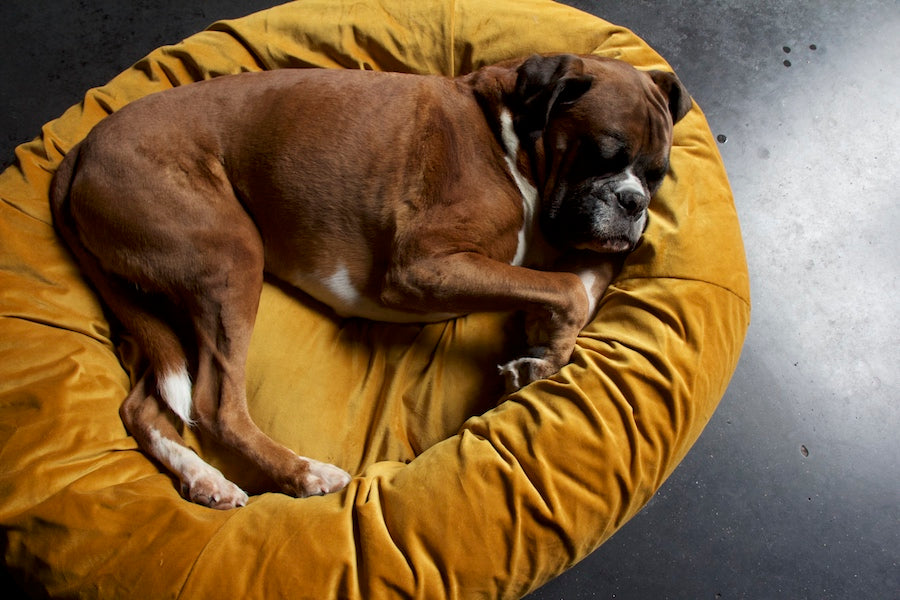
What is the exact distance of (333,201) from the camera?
2561 mm

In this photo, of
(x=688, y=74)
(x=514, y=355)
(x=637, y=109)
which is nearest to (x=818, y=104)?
(x=688, y=74)

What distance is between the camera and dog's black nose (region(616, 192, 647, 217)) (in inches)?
96.0

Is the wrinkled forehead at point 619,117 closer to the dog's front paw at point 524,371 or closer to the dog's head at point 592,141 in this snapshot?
the dog's head at point 592,141

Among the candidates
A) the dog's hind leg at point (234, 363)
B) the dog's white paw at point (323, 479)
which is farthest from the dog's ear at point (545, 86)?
the dog's white paw at point (323, 479)

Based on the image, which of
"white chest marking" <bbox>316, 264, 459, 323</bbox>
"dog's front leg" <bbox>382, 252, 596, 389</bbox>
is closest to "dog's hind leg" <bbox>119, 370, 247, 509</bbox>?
"white chest marking" <bbox>316, 264, 459, 323</bbox>

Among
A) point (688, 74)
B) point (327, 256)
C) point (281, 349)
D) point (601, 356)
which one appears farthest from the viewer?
point (688, 74)

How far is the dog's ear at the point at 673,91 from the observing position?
273 centimetres

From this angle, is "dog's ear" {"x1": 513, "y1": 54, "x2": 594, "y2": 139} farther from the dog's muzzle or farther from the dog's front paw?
the dog's front paw

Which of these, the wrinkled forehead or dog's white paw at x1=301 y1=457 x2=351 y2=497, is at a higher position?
the wrinkled forehead

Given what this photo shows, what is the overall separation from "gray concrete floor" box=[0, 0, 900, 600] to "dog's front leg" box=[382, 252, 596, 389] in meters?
0.99

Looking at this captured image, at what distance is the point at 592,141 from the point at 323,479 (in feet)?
4.74

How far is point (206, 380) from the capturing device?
8.48 ft

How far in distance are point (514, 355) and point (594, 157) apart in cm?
78

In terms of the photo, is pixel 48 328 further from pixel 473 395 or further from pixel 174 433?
pixel 473 395
